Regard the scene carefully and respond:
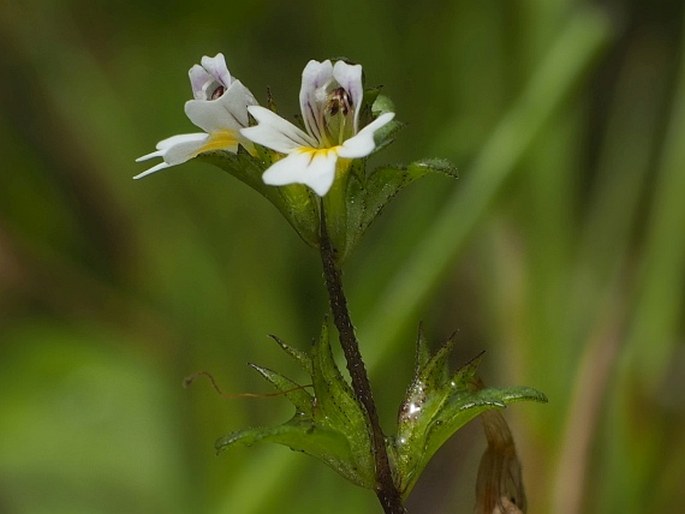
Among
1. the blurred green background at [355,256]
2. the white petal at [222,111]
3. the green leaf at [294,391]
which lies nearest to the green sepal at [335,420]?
the green leaf at [294,391]

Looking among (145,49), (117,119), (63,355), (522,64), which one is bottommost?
(63,355)

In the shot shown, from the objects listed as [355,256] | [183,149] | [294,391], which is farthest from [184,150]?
[355,256]

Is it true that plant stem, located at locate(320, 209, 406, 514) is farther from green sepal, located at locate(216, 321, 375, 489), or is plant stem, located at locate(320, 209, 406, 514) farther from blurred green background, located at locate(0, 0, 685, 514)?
blurred green background, located at locate(0, 0, 685, 514)

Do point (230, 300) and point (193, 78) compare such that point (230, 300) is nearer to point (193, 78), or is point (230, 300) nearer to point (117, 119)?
point (117, 119)

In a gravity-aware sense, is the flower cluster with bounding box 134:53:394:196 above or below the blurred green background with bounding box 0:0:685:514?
below

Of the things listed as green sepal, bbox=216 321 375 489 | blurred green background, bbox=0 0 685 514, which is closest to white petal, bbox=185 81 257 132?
green sepal, bbox=216 321 375 489

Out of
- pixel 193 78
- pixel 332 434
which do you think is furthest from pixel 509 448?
pixel 193 78

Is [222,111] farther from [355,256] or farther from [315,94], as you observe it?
[355,256]

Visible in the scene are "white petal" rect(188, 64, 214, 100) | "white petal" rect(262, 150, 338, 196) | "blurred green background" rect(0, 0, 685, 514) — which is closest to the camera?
"white petal" rect(262, 150, 338, 196)
